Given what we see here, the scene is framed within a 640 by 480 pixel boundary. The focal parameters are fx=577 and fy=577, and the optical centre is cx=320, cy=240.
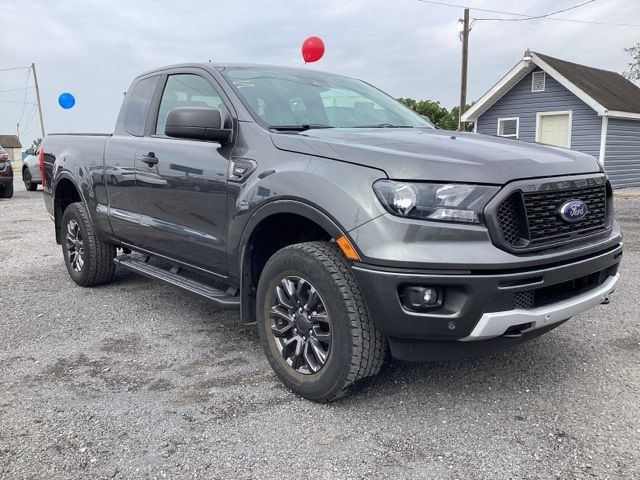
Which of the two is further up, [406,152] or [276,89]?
[276,89]

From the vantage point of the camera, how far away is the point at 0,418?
113 inches

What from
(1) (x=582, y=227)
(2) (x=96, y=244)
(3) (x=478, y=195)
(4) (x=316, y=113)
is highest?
(4) (x=316, y=113)

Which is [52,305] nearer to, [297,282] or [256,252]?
[256,252]

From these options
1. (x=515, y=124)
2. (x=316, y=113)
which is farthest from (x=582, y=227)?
(x=515, y=124)

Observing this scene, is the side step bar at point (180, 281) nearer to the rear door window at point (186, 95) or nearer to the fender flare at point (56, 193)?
the fender flare at point (56, 193)

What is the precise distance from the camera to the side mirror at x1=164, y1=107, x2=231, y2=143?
10.6ft

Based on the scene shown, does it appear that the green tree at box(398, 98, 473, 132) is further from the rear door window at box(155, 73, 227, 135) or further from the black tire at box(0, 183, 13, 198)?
the rear door window at box(155, 73, 227, 135)

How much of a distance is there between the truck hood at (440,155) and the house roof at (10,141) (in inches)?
3327

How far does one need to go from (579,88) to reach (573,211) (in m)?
15.5

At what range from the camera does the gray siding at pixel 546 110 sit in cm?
1661

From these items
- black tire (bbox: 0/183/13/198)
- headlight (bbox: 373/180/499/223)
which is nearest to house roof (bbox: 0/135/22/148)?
black tire (bbox: 0/183/13/198)

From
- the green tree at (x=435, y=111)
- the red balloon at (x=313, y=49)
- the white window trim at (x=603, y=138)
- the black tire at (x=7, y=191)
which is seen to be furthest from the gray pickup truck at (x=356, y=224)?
the green tree at (x=435, y=111)

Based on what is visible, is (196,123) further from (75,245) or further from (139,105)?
(75,245)

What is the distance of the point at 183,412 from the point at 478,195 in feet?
5.90
